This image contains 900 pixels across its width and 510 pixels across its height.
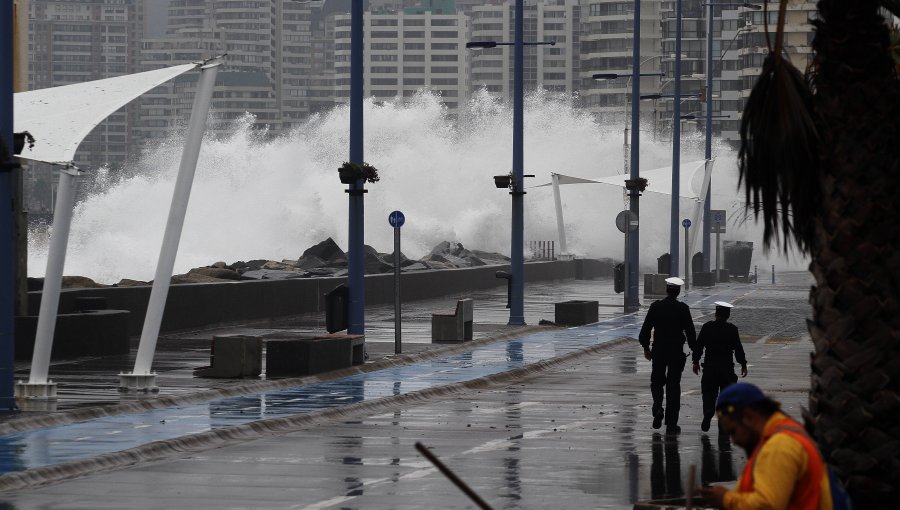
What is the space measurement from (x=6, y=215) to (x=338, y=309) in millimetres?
10167

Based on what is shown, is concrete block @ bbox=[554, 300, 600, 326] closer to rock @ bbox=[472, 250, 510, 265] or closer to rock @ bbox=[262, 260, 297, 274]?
rock @ bbox=[262, 260, 297, 274]

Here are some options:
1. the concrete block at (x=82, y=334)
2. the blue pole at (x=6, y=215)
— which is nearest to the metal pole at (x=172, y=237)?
the blue pole at (x=6, y=215)

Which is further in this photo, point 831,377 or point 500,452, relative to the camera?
point 500,452

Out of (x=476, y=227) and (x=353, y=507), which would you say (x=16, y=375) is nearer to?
(x=353, y=507)

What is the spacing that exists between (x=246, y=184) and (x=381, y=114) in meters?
8.54

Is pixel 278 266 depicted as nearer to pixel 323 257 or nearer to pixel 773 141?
pixel 323 257

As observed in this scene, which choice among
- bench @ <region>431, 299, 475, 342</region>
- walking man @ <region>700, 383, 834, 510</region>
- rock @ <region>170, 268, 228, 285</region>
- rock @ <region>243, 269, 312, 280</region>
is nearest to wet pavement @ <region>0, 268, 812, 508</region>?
bench @ <region>431, 299, 475, 342</region>

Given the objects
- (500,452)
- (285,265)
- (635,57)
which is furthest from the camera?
(285,265)

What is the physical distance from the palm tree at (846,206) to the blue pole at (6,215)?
11.8m

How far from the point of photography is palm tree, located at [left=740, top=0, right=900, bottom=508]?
947 centimetres

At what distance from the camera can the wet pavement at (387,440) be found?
14.8 metres

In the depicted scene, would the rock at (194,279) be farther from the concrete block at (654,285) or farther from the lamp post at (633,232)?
the concrete block at (654,285)

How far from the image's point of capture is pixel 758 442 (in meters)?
7.23

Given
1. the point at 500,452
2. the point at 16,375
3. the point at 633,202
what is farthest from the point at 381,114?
the point at 500,452
